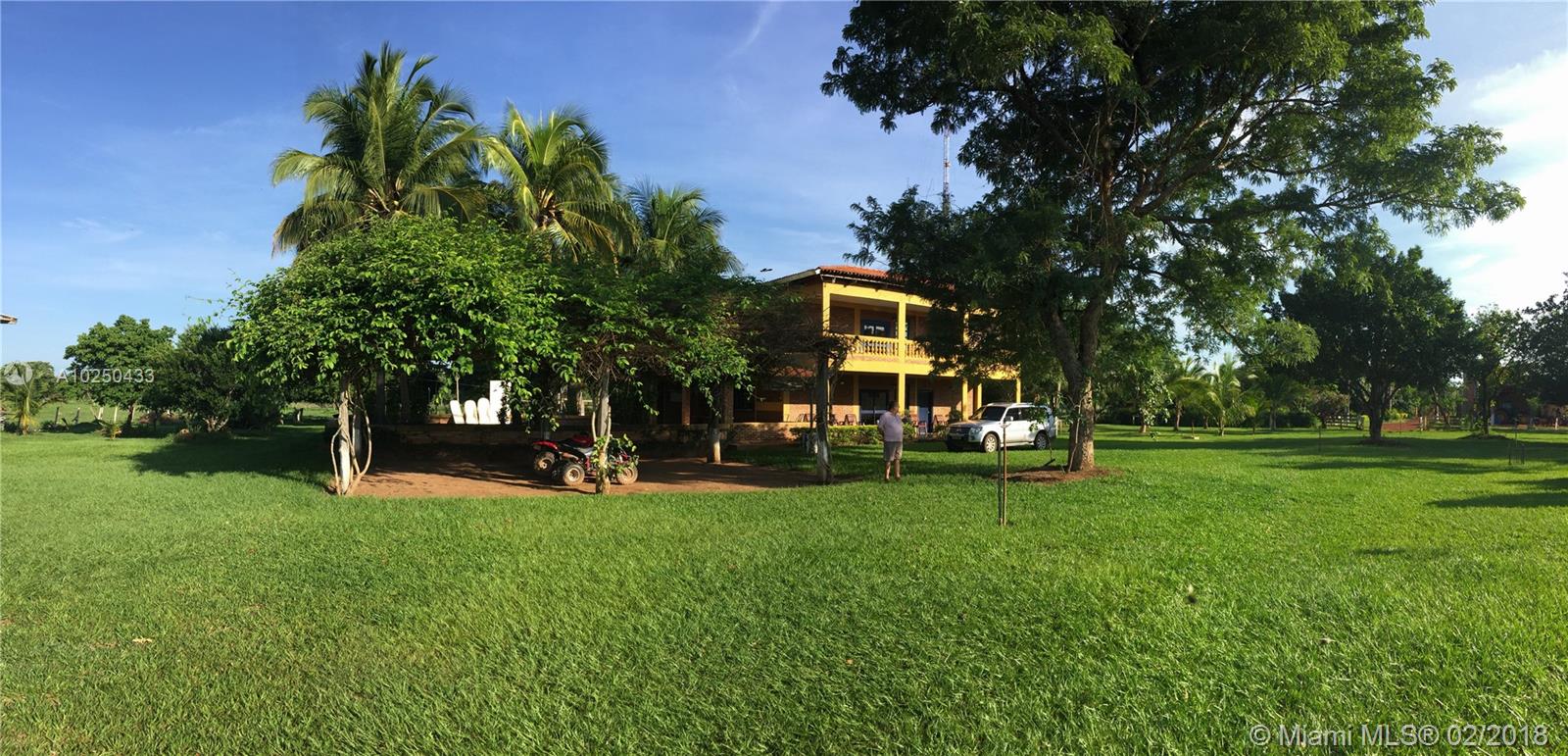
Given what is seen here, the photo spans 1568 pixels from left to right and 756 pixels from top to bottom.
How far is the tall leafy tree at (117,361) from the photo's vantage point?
101 feet

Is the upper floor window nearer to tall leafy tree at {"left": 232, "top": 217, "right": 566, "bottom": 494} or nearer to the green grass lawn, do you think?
tall leafy tree at {"left": 232, "top": 217, "right": 566, "bottom": 494}

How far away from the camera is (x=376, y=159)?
17641mm

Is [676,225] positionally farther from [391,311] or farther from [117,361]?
[117,361]

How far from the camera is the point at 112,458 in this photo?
17391 millimetres

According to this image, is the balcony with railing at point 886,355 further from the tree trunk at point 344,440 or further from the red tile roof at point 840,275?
the tree trunk at point 344,440

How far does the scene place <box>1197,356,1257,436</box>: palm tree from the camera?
124ft

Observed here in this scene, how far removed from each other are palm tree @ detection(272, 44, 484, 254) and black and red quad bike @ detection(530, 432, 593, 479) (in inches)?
270

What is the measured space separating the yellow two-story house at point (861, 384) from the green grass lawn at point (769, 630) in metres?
15.2

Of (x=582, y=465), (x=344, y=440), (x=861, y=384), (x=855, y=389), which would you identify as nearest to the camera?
(x=344, y=440)

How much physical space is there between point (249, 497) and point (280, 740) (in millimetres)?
9215

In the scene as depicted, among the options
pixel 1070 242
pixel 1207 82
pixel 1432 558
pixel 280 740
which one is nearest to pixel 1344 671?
pixel 1432 558

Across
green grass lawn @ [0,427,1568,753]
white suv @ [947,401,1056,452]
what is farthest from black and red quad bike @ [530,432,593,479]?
white suv @ [947,401,1056,452]

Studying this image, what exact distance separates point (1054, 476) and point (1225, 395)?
31.7m
